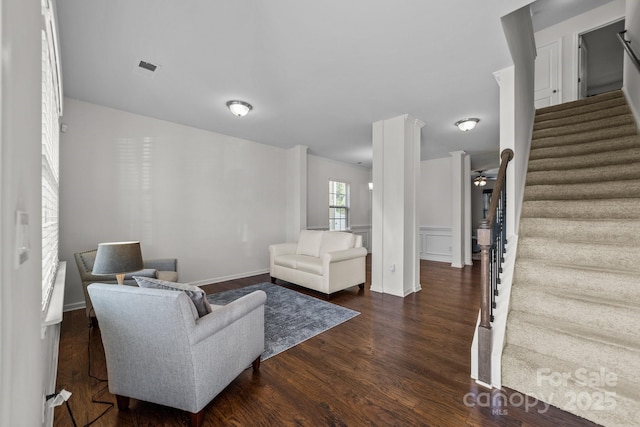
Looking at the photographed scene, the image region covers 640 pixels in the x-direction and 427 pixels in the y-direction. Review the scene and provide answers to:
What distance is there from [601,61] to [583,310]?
A: 5.98 meters

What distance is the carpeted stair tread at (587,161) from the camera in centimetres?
257

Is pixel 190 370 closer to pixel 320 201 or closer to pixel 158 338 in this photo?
pixel 158 338

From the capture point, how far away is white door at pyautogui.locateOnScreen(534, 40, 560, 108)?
4223 millimetres

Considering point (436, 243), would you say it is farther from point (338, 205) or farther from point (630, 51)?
point (630, 51)

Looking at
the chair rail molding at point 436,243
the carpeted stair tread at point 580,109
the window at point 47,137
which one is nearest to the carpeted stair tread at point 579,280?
the carpeted stair tread at point 580,109

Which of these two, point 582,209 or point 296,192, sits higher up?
point 296,192

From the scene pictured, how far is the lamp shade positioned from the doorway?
6344 mm

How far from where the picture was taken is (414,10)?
1.89 meters

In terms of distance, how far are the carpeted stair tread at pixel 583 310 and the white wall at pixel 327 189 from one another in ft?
15.2

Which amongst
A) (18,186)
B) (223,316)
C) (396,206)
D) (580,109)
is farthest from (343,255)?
(580,109)

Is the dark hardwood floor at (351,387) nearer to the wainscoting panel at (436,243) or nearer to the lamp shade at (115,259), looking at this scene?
the lamp shade at (115,259)

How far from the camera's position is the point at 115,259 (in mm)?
1774

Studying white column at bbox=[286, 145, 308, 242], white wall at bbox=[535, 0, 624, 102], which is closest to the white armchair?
white column at bbox=[286, 145, 308, 242]

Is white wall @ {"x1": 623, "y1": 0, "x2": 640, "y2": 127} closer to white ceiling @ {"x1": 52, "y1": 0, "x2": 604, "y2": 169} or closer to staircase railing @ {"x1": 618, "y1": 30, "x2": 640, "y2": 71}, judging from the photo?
staircase railing @ {"x1": 618, "y1": 30, "x2": 640, "y2": 71}
